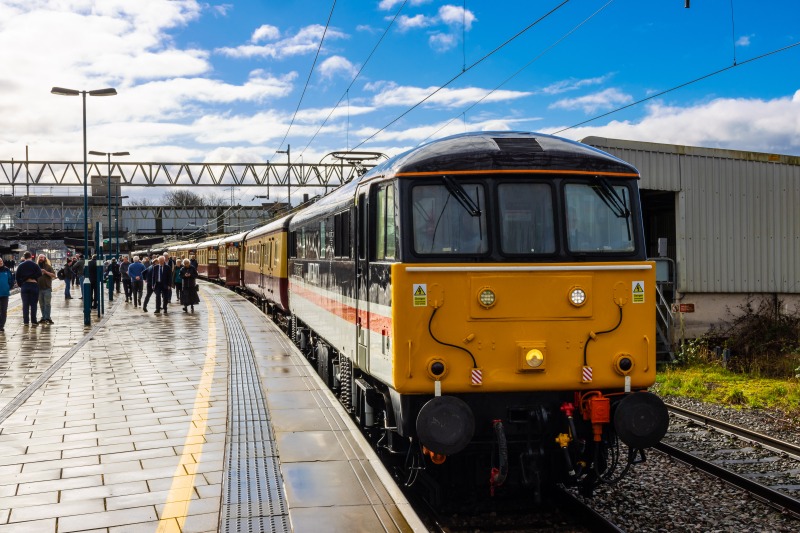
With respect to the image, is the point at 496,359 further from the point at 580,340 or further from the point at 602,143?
the point at 602,143

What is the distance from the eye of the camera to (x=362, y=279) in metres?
8.24

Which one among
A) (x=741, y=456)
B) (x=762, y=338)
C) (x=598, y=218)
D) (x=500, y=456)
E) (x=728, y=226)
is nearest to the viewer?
(x=500, y=456)

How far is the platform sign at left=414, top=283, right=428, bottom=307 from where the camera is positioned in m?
6.81

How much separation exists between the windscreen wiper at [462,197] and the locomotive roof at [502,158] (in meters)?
0.11

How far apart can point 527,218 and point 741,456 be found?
14.3 feet

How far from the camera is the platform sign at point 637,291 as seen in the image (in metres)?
7.11

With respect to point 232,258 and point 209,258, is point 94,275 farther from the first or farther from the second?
point 209,258

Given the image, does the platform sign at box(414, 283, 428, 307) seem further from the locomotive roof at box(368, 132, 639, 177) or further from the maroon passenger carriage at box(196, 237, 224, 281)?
the maroon passenger carriage at box(196, 237, 224, 281)

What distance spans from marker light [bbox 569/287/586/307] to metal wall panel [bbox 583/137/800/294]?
12.4 metres

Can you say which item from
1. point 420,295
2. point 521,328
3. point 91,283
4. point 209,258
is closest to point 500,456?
point 521,328

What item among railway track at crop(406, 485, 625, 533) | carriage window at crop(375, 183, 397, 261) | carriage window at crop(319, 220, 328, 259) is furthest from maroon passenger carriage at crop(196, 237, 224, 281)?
railway track at crop(406, 485, 625, 533)

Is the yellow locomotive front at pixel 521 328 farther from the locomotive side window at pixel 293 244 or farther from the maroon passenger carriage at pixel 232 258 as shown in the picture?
the maroon passenger carriage at pixel 232 258

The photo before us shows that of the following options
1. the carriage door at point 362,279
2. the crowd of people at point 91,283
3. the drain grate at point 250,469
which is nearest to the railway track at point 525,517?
the drain grate at point 250,469

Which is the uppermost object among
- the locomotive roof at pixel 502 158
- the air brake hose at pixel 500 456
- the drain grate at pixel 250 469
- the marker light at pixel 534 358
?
the locomotive roof at pixel 502 158
